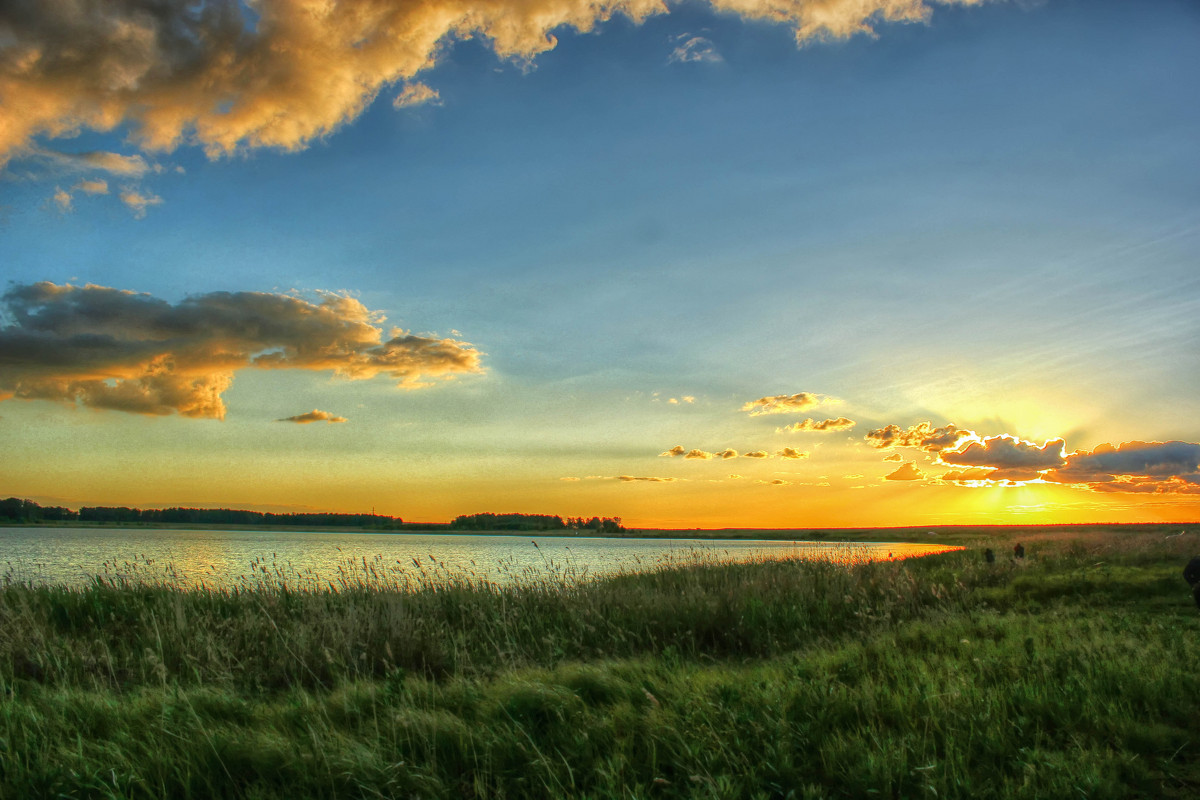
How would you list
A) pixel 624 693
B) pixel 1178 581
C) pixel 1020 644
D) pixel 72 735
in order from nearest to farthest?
pixel 72 735, pixel 624 693, pixel 1020 644, pixel 1178 581

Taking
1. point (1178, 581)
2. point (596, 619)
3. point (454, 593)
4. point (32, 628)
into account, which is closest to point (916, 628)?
point (596, 619)

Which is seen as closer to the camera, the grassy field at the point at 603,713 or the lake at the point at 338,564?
the grassy field at the point at 603,713

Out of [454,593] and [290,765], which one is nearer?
[290,765]

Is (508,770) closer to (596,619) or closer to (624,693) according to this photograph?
(624,693)

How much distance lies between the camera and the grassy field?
167 inches

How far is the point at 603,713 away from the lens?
17.5 feet

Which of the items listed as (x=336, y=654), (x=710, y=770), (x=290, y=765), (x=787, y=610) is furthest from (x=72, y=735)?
(x=787, y=610)

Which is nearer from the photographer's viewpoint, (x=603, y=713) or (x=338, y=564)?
(x=603, y=713)

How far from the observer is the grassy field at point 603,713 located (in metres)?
4.24

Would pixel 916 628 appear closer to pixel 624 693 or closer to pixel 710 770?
pixel 624 693

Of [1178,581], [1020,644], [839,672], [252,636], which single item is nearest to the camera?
[839,672]

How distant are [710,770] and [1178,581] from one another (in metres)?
16.1

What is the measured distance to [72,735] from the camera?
533cm

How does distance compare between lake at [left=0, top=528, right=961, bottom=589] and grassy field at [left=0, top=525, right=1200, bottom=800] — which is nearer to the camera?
grassy field at [left=0, top=525, right=1200, bottom=800]
